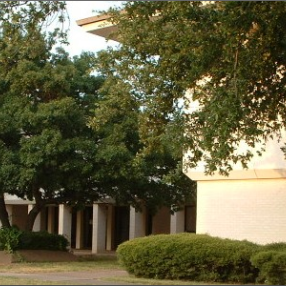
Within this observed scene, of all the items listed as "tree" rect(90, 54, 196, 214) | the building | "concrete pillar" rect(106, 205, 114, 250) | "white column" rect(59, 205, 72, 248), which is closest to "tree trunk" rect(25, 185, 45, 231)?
"tree" rect(90, 54, 196, 214)

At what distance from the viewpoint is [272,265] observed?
56.2 feet

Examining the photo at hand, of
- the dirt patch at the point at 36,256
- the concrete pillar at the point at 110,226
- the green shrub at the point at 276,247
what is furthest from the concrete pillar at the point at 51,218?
the green shrub at the point at 276,247

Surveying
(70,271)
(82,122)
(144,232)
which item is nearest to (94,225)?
(144,232)

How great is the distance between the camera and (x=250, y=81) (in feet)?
49.5

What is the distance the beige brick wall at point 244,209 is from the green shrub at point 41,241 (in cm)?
1012

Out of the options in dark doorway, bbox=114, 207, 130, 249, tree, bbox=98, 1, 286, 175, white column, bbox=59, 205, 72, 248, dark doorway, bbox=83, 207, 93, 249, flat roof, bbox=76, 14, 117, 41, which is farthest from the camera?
dark doorway, bbox=83, 207, 93, 249

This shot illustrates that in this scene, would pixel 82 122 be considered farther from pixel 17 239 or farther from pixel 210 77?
pixel 210 77

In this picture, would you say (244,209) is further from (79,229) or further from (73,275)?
(79,229)

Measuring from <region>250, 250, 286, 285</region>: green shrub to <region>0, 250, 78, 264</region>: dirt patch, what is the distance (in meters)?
13.5

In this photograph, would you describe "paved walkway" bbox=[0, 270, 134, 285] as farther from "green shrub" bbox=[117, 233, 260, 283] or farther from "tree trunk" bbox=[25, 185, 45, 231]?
"tree trunk" bbox=[25, 185, 45, 231]

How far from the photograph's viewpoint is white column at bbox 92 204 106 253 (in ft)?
134

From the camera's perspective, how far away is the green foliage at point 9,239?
28891 mm

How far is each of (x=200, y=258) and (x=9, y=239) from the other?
41.9 feet

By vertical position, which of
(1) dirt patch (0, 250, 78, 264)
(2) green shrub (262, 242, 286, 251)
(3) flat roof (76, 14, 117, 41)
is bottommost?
(1) dirt patch (0, 250, 78, 264)
